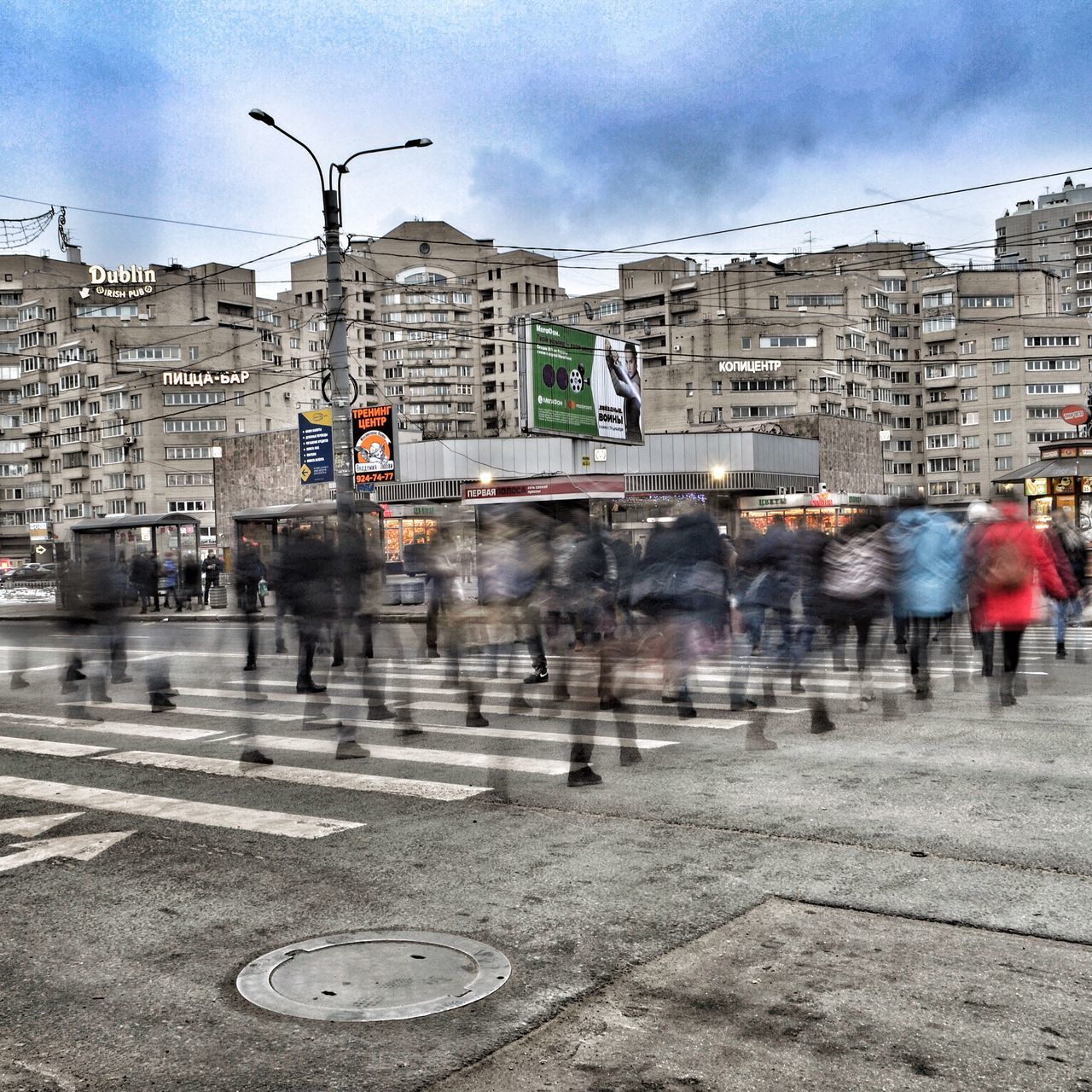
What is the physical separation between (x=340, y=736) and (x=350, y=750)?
0.49 ft

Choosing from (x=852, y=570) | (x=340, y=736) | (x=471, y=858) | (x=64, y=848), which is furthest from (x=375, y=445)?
(x=471, y=858)

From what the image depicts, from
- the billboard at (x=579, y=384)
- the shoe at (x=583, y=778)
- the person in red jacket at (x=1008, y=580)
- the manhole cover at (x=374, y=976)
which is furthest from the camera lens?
the billboard at (x=579, y=384)

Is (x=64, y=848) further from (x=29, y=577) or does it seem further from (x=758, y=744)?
(x=29, y=577)

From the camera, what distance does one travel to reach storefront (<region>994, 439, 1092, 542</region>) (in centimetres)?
2623

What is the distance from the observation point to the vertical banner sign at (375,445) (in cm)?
2259

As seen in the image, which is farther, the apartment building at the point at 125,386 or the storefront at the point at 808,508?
the apartment building at the point at 125,386

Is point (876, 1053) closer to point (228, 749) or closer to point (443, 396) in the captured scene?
point (228, 749)

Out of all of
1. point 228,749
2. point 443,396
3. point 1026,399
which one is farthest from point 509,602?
point 443,396

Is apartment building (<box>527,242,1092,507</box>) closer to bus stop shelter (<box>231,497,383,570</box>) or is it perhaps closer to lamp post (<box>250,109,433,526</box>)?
bus stop shelter (<box>231,497,383,570</box>)

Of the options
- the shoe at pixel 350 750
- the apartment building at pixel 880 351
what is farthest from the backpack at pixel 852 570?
the apartment building at pixel 880 351

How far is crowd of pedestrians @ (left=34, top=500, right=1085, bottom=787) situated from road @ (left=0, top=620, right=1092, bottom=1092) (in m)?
0.51

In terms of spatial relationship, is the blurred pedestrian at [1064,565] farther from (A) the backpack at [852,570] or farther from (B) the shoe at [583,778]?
(B) the shoe at [583,778]

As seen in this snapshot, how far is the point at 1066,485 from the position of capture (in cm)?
2631

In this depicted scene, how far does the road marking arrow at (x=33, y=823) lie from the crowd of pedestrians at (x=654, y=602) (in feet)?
5.73
